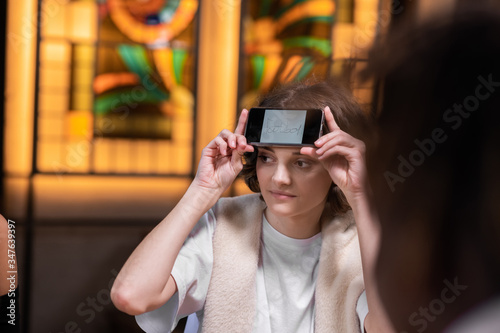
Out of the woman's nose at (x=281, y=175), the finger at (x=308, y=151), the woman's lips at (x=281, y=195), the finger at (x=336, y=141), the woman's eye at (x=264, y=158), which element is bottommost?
the woman's lips at (x=281, y=195)

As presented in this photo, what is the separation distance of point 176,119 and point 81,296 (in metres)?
1.32

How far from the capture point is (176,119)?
129 inches

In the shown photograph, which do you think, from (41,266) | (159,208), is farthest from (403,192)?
(159,208)

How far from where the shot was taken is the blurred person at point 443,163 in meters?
0.20

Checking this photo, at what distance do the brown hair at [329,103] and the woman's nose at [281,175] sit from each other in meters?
0.06

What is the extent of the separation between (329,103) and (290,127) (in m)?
0.19

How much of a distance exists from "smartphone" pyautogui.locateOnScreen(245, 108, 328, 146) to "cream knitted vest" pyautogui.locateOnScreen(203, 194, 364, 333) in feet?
0.76

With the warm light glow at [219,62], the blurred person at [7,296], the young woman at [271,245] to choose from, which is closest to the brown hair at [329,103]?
the young woman at [271,245]

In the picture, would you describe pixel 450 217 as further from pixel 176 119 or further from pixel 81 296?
pixel 176 119

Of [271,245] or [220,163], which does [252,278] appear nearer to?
[271,245]

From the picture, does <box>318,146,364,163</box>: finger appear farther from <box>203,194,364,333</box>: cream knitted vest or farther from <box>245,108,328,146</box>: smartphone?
<box>203,194,364,333</box>: cream knitted vest

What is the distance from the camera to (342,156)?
3.22 ft

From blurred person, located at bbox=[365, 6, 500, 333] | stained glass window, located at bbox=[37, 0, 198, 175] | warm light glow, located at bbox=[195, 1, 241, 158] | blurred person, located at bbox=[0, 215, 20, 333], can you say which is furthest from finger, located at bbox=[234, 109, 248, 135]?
stained glass window, located at bbox=[37, 0, 198, 175]

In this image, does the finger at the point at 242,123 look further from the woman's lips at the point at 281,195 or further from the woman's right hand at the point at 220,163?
the woman's lips at the point at 281,195
